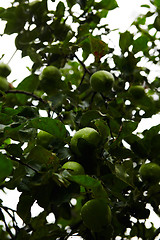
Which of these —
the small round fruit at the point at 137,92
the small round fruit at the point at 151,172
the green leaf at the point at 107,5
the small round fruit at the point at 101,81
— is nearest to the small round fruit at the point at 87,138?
the small round fruit at the point at 151,172

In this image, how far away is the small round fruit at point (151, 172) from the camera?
3.91 ft

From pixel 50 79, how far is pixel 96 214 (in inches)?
29.5

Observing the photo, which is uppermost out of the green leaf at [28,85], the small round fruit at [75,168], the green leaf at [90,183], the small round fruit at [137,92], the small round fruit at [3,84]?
the small round fruit at [3,84]

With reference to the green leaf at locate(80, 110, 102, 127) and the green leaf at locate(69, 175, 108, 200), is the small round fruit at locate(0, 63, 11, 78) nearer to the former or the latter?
the green leaf at locate(80, 110, 102, 127)

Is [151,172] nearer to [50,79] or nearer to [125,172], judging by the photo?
[125,172]

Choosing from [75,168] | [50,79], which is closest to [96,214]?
[75,168]

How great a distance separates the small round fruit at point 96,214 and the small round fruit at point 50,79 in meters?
0.70

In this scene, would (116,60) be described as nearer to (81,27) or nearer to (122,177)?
(81,27)

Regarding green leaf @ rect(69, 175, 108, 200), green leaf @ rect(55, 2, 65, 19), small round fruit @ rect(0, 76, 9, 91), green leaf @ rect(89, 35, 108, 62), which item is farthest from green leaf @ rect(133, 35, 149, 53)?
green leaf @ rect(69, 175, 108, 200)

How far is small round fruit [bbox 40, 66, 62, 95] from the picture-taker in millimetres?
1568

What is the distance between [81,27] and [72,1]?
0.51 feet

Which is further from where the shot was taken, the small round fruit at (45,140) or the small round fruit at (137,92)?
the small round fruit at (137,92)

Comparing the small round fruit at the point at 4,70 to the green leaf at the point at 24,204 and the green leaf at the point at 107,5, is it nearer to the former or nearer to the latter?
the green leaf at the point at 107,5

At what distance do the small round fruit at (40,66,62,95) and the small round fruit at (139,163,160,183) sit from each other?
62 centimetres
